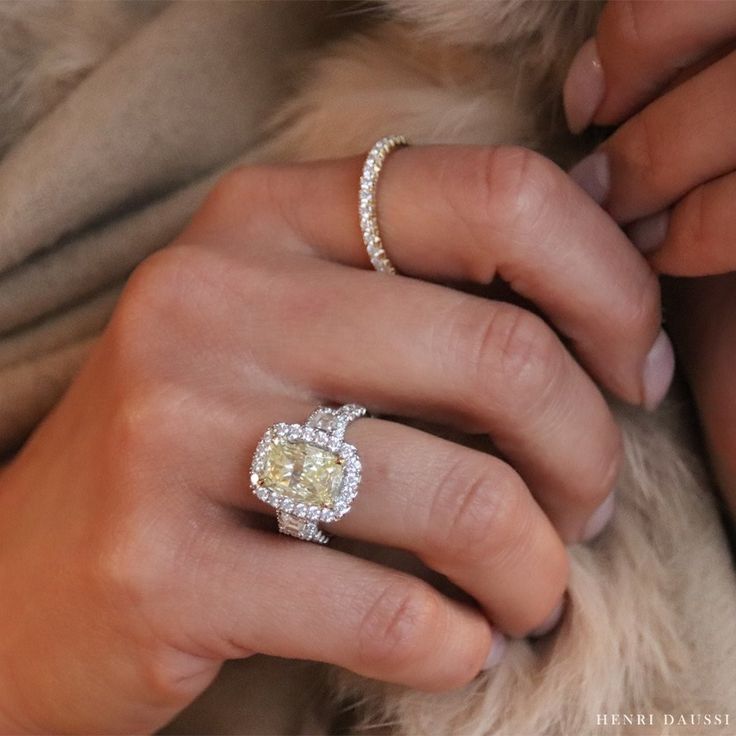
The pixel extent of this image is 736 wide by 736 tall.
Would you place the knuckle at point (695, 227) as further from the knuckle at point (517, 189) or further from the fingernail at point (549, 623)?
the fingernail at point (549, 623)

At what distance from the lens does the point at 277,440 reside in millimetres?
536

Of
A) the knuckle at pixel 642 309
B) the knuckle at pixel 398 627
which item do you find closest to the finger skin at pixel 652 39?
the knuckle at pixel 642 309

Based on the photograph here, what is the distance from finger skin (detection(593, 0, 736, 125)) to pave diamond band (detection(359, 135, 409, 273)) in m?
0.14

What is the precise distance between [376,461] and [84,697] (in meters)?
0.28

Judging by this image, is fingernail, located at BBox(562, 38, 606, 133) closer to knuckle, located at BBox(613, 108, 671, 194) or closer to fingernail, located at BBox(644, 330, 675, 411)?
knuckle, located at BBox(613, 108, 671, 194)

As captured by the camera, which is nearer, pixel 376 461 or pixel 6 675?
pixel 376 461

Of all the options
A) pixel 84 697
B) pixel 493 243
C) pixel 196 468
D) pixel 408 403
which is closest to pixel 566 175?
pixel 493 243

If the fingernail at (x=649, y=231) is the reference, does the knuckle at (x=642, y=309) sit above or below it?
below

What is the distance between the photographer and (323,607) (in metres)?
0.54

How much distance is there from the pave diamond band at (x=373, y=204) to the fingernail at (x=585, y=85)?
115mm

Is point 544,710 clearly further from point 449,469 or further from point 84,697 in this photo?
point 84,697

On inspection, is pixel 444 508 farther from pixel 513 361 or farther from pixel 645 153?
pixel 645 153

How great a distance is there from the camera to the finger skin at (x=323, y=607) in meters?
0.54

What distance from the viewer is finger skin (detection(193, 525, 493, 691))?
0.54 meters
